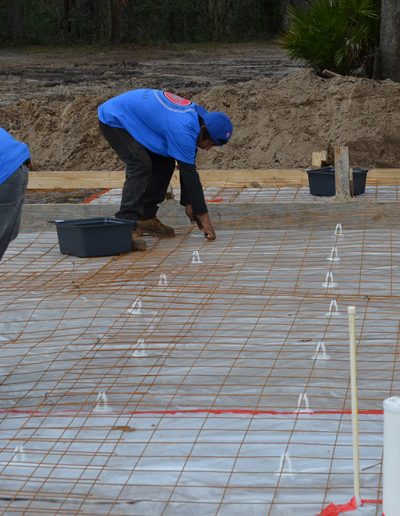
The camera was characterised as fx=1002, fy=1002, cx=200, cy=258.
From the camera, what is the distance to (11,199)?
3.93 metres

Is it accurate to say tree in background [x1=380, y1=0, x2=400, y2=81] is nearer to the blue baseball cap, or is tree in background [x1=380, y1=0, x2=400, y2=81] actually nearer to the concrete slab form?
the concrete slab form

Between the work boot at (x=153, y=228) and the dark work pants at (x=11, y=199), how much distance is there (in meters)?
3.00

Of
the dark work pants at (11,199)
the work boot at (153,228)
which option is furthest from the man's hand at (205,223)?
the dark work pants at (11,199)

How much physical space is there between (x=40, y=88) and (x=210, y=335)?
1074cm

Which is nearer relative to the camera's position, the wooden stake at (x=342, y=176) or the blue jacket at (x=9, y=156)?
the blue jacket at (x=9, y=156)

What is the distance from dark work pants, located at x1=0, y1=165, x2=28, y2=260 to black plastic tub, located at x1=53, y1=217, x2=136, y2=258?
2.40m

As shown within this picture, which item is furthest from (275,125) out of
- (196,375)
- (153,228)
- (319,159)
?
(196,375)

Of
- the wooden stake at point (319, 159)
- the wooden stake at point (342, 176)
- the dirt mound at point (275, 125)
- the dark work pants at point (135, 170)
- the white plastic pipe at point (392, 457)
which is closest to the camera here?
the white plastic pipe at point (392, 457)

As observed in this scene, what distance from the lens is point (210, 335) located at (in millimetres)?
4867

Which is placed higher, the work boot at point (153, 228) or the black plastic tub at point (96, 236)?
the black plastic tub at point (96, 236)

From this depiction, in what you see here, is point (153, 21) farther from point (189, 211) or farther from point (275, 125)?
point (189, 211)

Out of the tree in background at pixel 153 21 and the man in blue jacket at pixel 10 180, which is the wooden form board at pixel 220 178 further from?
the tree in background at pixel 153 21

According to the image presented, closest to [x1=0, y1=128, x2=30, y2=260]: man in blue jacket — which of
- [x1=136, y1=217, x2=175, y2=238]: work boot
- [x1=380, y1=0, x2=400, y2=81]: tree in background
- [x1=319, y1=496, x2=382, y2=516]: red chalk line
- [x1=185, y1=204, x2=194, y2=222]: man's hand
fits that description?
[x1=319, y1=496, x2=382, y2=516]: red chalk line

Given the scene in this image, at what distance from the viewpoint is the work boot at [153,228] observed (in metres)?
6.98
